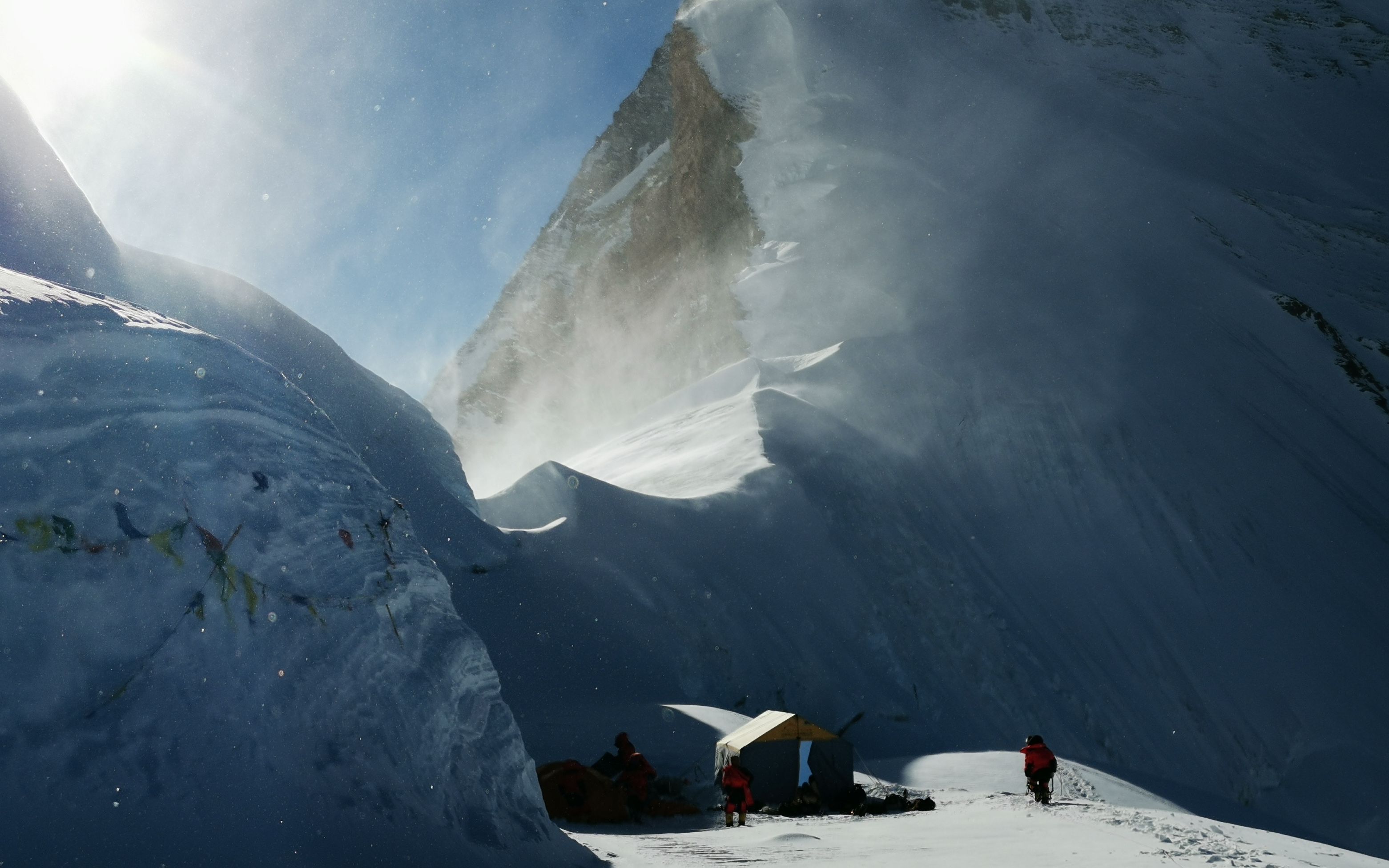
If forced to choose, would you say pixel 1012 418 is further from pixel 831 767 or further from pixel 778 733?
pixel 778 733

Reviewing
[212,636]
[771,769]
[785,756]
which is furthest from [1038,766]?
[212,636]

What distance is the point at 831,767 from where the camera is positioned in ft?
36.6

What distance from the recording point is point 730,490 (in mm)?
17250

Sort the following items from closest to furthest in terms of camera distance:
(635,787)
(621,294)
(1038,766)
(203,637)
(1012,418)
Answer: (203,637), (1038,766), (635,787), (1012,418), (621,294)

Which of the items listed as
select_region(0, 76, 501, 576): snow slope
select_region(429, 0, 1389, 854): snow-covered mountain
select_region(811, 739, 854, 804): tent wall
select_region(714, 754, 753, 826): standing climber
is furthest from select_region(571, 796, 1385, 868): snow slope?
select_region(0, 76, 501, 576): snow slope

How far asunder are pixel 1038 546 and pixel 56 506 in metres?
17.3

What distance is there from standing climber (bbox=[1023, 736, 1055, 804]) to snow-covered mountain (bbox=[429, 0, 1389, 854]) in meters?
4.23

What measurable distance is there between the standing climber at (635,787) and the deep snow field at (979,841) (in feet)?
1.05

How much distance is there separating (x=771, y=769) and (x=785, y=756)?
0.22 meters

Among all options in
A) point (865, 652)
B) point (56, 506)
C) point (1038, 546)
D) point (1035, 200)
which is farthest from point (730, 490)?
point (1035, 200)

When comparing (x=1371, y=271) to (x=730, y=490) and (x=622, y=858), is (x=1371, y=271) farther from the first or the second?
(x=622, y=858)

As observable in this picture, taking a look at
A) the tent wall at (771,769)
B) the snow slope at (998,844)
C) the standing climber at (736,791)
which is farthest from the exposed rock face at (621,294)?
the snow slope at (998,844)

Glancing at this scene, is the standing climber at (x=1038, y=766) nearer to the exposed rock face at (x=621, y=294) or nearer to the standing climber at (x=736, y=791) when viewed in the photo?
the standing climber at (x=736, y=791)

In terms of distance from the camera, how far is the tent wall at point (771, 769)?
1077 cm
